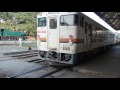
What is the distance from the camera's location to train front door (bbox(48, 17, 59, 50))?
10.1 metres

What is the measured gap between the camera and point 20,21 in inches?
1651

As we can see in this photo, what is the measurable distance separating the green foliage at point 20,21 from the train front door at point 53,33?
31050mm

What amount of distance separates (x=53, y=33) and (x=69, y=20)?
126 cm

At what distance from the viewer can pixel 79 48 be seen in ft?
33.3

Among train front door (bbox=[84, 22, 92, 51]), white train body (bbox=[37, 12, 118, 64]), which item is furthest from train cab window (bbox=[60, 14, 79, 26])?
train front door (bbox=[84, 22, 92, 51])

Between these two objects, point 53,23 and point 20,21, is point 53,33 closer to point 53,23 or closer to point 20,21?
point 53,23

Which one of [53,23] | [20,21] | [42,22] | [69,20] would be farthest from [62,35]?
[20,21]

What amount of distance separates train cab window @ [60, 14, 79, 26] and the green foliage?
104 feet

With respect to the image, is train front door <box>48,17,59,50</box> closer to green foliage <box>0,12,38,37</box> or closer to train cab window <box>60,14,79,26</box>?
train cab window <box>60,14,79,26</box>

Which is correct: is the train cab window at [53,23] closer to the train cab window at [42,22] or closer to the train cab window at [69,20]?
the train cab window at [69,20]

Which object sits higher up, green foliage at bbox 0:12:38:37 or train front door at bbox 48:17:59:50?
green foliage at bbox 0:12:38:37
